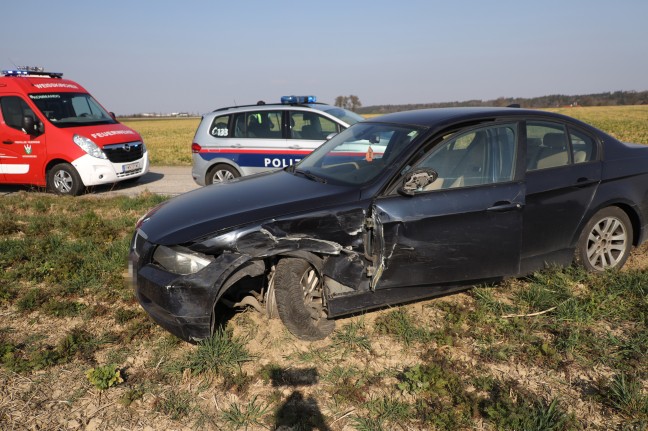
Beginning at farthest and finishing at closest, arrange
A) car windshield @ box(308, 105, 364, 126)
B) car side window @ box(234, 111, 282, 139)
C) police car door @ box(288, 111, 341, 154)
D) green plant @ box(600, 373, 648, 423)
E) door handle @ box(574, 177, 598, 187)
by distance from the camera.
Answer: car side window @ box(234, 111, 282, 139) < car windshield @ box(308, 105, 364, 126) < police car door @ box(288, 111, 341, 154) < door handle @ box(574, 177, 598, 187) < green plant @ box(600, 373, 648, 423)

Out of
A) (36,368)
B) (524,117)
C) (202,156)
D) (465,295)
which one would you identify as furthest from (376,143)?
(202,156)

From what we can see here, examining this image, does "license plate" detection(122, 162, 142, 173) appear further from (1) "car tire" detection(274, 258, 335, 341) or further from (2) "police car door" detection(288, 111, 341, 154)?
(1) "car tire" detection(274, 258, 335, 341)

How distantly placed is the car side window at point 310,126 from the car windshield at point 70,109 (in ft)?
14.9

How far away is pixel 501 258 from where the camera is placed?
12.9 ft

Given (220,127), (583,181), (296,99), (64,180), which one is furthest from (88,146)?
(583,181)

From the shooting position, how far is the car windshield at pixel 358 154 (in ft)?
12.7

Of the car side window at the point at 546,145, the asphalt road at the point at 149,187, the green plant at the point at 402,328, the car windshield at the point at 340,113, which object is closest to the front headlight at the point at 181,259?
the green plant at the point at 402,328

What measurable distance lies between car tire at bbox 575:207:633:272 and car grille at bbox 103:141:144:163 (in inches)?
341

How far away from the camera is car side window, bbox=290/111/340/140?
8.58 m

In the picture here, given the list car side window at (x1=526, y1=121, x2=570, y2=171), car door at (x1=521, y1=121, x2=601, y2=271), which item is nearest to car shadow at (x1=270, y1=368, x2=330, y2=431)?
car door at (x1=521, y1=121, x2=601, y2=271)

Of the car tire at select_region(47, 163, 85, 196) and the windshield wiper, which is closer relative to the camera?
the windshield wiper

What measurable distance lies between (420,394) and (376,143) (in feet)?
6.94

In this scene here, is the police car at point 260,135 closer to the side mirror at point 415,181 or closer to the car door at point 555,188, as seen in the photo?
the car door at point 555,188

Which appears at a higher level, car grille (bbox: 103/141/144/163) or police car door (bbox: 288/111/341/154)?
police car door (bbox: 288/111/341/154)
